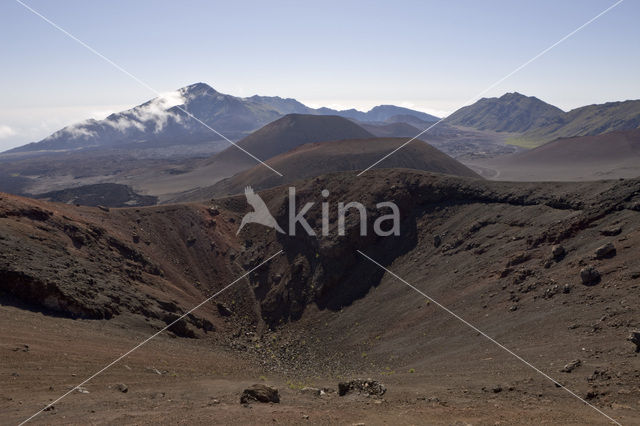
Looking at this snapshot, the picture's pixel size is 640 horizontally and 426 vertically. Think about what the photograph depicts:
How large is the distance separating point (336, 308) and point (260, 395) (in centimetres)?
1391

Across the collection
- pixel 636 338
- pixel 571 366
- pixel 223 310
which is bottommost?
pixel 223 310

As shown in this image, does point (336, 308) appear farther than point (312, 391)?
Yes

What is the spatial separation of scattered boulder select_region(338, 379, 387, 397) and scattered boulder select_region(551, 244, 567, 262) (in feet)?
35.5

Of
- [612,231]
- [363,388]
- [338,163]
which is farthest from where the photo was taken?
[338,163]

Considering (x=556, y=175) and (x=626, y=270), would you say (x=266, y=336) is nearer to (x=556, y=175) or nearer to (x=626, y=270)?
(x=626, y=270)

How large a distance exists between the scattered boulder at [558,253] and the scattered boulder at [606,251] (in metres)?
1.50

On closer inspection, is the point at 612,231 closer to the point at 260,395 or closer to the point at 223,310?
the point at 260,395

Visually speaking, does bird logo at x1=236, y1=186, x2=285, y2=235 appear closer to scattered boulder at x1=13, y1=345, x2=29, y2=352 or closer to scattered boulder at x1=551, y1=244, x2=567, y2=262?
scattered boulder at x1=551, y1=244, x2=567, y2=262

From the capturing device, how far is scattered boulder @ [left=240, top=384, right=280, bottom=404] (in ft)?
38.0

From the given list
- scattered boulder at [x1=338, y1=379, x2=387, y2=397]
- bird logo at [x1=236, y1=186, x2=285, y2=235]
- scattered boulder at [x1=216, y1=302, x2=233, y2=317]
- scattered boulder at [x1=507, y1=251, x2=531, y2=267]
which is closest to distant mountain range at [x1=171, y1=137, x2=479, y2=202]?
bird logo at [x1=236, y1=186, x2=285, y2=235]

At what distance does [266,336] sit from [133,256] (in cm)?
932

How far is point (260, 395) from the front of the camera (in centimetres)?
1164

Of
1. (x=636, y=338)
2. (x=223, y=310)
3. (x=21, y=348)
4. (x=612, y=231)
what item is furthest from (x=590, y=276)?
(x=21, y=348)

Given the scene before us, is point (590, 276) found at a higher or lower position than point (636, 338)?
higher
